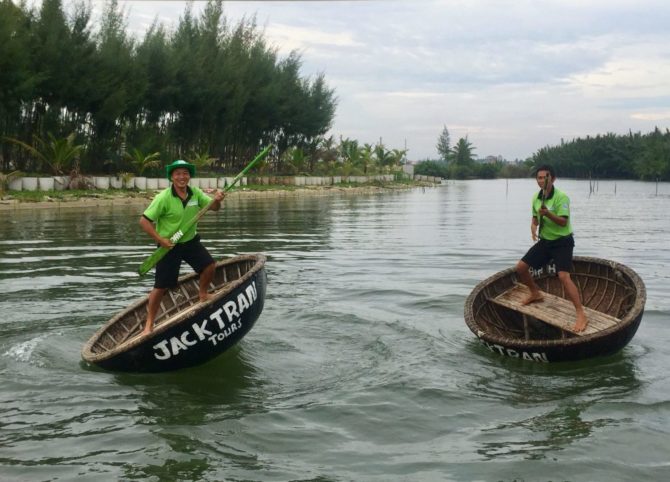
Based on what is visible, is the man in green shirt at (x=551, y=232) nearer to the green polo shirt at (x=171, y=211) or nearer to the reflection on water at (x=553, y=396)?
the reflection on water at (x=553, y=396)

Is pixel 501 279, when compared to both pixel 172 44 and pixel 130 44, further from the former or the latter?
pixel 172 44

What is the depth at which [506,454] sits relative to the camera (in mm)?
5531

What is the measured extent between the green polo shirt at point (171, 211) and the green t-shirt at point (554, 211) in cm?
359

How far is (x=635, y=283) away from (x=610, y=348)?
96 cm

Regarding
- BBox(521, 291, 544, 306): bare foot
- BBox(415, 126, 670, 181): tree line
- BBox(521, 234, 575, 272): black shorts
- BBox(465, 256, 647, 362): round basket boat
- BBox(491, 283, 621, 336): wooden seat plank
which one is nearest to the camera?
BBox(465, 256, 647, 362): round basket boat

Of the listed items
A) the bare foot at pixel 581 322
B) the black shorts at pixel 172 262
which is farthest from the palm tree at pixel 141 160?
the bare foot at pixel 581 322

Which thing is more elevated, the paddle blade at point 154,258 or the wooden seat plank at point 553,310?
the paddle blade at point 154,258

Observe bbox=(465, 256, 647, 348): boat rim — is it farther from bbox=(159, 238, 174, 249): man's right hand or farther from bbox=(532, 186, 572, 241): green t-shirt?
bbox=(159, 238, 174, 249): man's right hand

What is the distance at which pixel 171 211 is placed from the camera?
746cm

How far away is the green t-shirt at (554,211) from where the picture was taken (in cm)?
823

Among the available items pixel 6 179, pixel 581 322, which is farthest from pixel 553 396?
pixel 6 179

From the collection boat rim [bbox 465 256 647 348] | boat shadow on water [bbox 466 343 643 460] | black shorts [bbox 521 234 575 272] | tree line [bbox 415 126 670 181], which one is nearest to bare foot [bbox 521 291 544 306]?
black shorts [bbox 521 234 575 272]

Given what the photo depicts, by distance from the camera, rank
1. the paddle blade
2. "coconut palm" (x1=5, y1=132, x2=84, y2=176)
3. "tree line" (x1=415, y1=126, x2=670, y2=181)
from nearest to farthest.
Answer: the paddle blade
"coconut palm" (x1=5, y1=132, x2=84, y2=176)
"tree line" (x1=415, y1=126, x2=670, y2=181)

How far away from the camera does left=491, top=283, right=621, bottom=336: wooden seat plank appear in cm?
802
